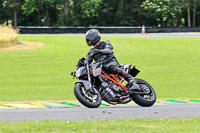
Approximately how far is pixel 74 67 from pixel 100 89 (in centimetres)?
1359

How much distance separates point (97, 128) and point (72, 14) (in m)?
49.7

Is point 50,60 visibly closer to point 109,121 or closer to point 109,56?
point 109,56

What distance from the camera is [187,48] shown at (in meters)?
30.9

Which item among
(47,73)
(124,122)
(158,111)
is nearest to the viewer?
(124,122)

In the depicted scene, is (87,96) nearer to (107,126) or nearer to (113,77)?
(113,77)

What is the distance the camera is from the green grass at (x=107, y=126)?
23.0 ft

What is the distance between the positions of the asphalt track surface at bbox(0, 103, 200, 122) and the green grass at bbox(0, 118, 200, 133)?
677mm

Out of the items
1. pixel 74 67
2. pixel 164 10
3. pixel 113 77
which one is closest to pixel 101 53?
pixel 113 77

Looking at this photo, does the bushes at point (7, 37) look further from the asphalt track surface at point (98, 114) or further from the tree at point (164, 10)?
the tree at point (164, 10)

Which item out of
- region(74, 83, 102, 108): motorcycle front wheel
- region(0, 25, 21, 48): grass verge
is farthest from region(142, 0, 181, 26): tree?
region(74, 83, 102, 108): motorcycle front wheel

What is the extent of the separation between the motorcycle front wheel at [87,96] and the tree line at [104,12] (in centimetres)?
4406

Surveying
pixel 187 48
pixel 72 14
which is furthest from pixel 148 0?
pixel 187 48

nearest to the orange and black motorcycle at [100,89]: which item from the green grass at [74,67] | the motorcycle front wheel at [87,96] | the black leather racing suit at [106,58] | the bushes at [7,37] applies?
the motorcycle front wheel at [87,96]

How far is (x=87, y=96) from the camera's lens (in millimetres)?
9391
